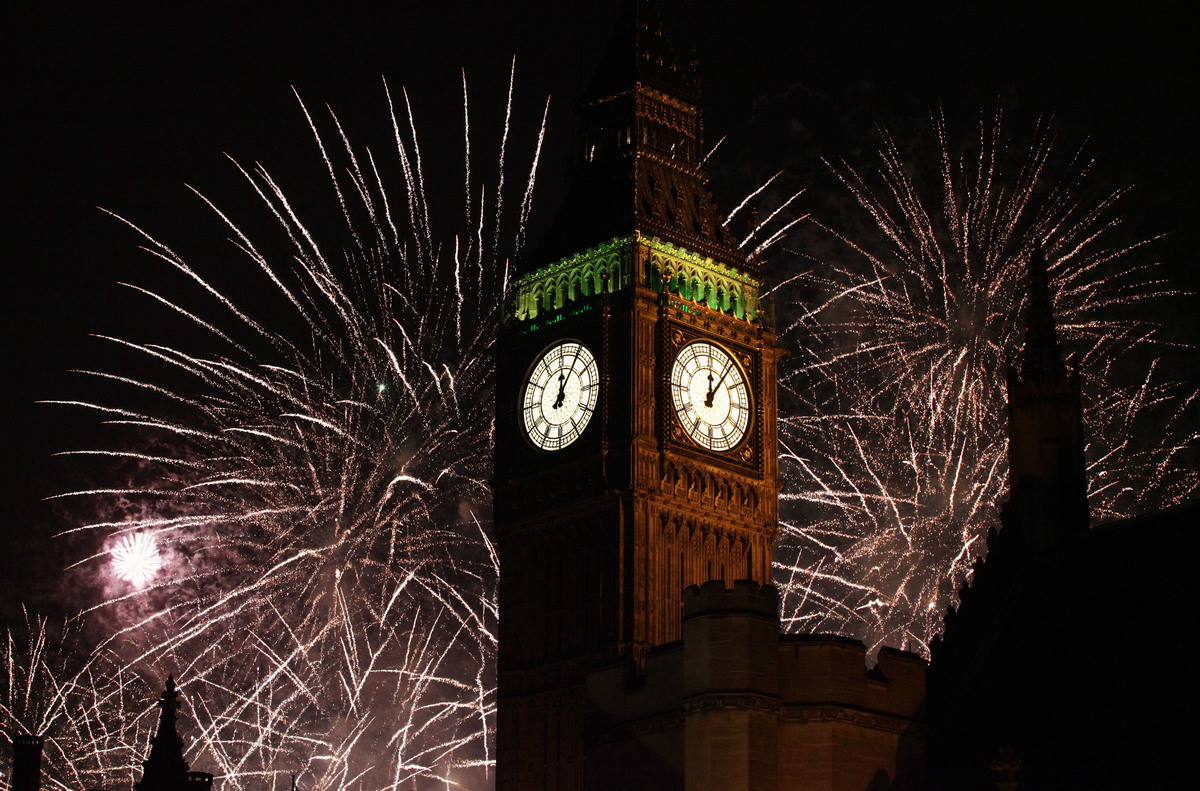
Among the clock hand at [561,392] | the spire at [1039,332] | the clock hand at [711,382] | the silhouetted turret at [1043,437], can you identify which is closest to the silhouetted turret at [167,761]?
the clock hand at [561,392]

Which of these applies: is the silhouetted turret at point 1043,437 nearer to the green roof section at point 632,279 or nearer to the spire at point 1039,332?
the spire at point 1039,332

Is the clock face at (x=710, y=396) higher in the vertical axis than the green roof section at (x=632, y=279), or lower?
lower

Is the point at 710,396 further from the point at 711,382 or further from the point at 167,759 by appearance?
the point at 167,759

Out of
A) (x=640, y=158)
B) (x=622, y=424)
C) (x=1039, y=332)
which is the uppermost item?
(x=640, y=158)

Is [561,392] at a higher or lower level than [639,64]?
lower

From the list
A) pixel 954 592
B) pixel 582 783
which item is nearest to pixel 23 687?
pixel 582 783

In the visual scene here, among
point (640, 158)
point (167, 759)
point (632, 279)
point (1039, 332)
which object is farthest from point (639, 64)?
point (167, 759)
